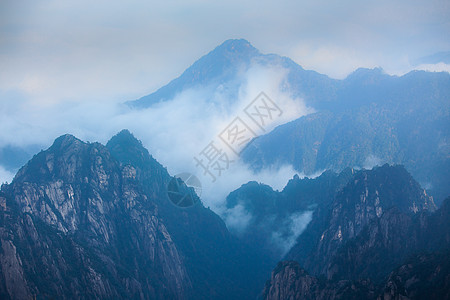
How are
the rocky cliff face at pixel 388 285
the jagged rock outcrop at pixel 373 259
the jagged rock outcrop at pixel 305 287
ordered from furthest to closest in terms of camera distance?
the jagged rock outcrop at pixel 373 259 → the jagged rock outcrop at pixel 305 287 → the rocky cliff face at pixel 388 285

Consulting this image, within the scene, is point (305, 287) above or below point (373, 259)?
above

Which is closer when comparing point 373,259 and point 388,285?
point 388,285

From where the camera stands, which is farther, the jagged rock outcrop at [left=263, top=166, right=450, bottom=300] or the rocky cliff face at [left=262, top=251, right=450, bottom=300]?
the jagged rock outcrop at [left=263, top=166, right=450, bottom=300]

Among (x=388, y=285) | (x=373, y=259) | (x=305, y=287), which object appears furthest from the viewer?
(x=373, y=259)

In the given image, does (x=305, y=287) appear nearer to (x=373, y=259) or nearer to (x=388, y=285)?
(x=373, y=259)

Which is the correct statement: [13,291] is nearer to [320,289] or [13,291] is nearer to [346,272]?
[320,289]

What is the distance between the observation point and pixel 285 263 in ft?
632

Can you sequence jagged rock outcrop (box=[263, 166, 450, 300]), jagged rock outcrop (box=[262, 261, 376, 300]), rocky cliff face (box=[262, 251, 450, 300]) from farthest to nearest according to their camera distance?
jagged rock outcrop (box=[263, 166, 450, 300]) → jagged rock outcrop (box=[262, 261, 376, 300]) → rocky cliff face (box=[262, 251, 450, 300])

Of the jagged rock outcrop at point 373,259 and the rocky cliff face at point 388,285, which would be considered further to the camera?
the jagged rock outcrop at point 373,259

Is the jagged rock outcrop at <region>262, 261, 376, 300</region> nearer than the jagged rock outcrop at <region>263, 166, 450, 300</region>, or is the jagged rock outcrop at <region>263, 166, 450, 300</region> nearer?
the jagged rock outcrop at <region>262, 261, 376, 300</region>

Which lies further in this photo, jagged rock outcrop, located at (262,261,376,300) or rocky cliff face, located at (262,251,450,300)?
jagged rock outcrop, located at (262,261,376,300)

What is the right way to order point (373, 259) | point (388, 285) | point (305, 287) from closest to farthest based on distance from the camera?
point (388, 285) < point (305, 287) < point (373, 259)

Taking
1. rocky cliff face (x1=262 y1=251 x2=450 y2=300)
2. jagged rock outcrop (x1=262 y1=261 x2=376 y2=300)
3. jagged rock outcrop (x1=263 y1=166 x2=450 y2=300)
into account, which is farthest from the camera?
jagged rock outcrop (x1=263 y1=166 x2=450 y2=300)

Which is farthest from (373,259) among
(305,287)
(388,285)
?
(388,285)
